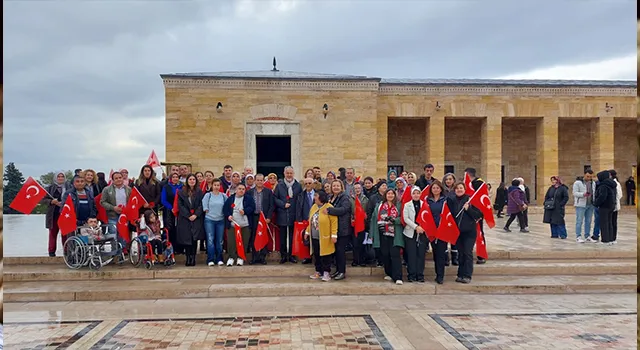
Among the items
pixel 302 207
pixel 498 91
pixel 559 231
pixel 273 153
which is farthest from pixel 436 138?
pixel 302 207

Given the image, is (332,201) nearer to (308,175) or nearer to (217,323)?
(308,175)

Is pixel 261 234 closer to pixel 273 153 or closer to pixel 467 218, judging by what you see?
pixel 467 218

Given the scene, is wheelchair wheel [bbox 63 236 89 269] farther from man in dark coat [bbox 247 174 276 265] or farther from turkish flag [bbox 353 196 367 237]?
turkish flag [bbox 353 196 367 237]

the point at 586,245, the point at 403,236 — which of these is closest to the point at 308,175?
the point at 403,236

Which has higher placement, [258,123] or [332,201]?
[258,123]

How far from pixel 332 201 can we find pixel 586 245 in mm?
7046

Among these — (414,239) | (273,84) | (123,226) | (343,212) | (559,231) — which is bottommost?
(559,231)

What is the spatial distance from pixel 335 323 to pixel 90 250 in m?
5.17

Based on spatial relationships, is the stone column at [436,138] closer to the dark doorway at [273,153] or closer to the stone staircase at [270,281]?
the dark doorway at [273,153]

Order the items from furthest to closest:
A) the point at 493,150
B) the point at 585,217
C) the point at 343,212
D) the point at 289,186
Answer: the point at 493,150
the point at 585,217
the point at 289,186
the point at 343,212

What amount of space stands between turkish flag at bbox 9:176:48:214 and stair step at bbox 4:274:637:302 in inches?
57.1

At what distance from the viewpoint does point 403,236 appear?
777 cm

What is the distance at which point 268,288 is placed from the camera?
757 centimetres

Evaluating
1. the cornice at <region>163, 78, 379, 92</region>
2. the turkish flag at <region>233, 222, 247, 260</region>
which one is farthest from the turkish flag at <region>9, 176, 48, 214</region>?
the cornice at <region>163, 78, 379, 92</region>
